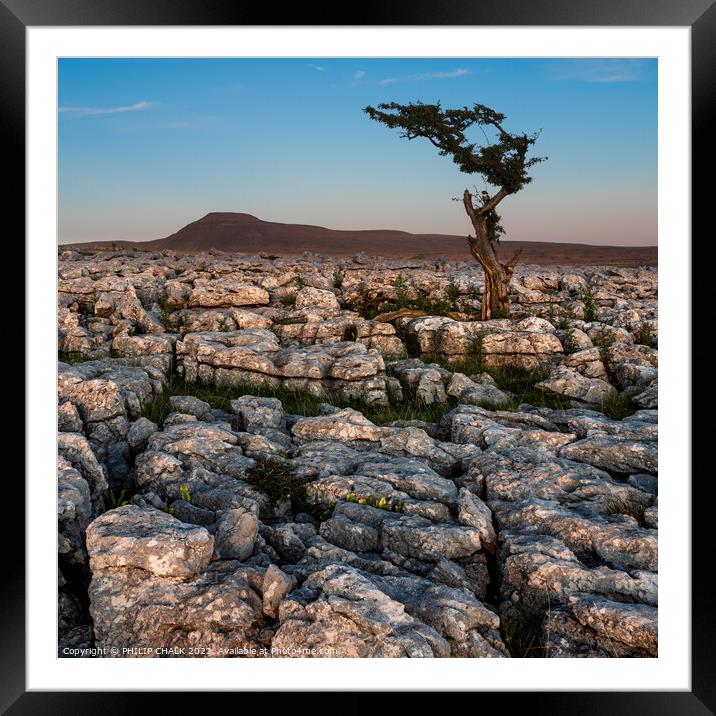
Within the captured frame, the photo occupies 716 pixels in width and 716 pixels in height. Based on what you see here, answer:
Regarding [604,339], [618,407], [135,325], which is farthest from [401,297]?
[618,407]

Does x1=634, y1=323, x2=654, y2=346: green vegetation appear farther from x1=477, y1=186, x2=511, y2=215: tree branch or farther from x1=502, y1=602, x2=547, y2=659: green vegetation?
x1=502, y1=602, x2=547, y2=659: green vegetation

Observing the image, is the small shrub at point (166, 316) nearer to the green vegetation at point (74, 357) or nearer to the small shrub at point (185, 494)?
the green vegetation at point (74, 357)

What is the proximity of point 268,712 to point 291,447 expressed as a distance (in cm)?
377

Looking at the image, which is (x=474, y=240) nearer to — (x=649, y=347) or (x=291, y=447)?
(x=649, y=347)

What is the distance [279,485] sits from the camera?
6461 millimetres

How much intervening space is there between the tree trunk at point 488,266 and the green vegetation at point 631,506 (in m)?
10.9

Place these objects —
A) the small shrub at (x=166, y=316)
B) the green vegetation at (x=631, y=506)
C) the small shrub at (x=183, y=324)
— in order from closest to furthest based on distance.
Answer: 1. the green vegetation at (x=631, y=506)
2. the small shrub at (x=183, y=324)
3. the small shrub at (x=166, y=316)

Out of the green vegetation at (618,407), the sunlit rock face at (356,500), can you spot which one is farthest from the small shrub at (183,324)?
the green vegetation at (618,407)

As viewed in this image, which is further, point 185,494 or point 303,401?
point 303,401

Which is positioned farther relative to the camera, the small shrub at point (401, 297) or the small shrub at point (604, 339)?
the small shrub at point (401, 297)

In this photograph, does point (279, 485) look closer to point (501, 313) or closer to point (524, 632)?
point (524, 632)

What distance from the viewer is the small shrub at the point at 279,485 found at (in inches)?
252
